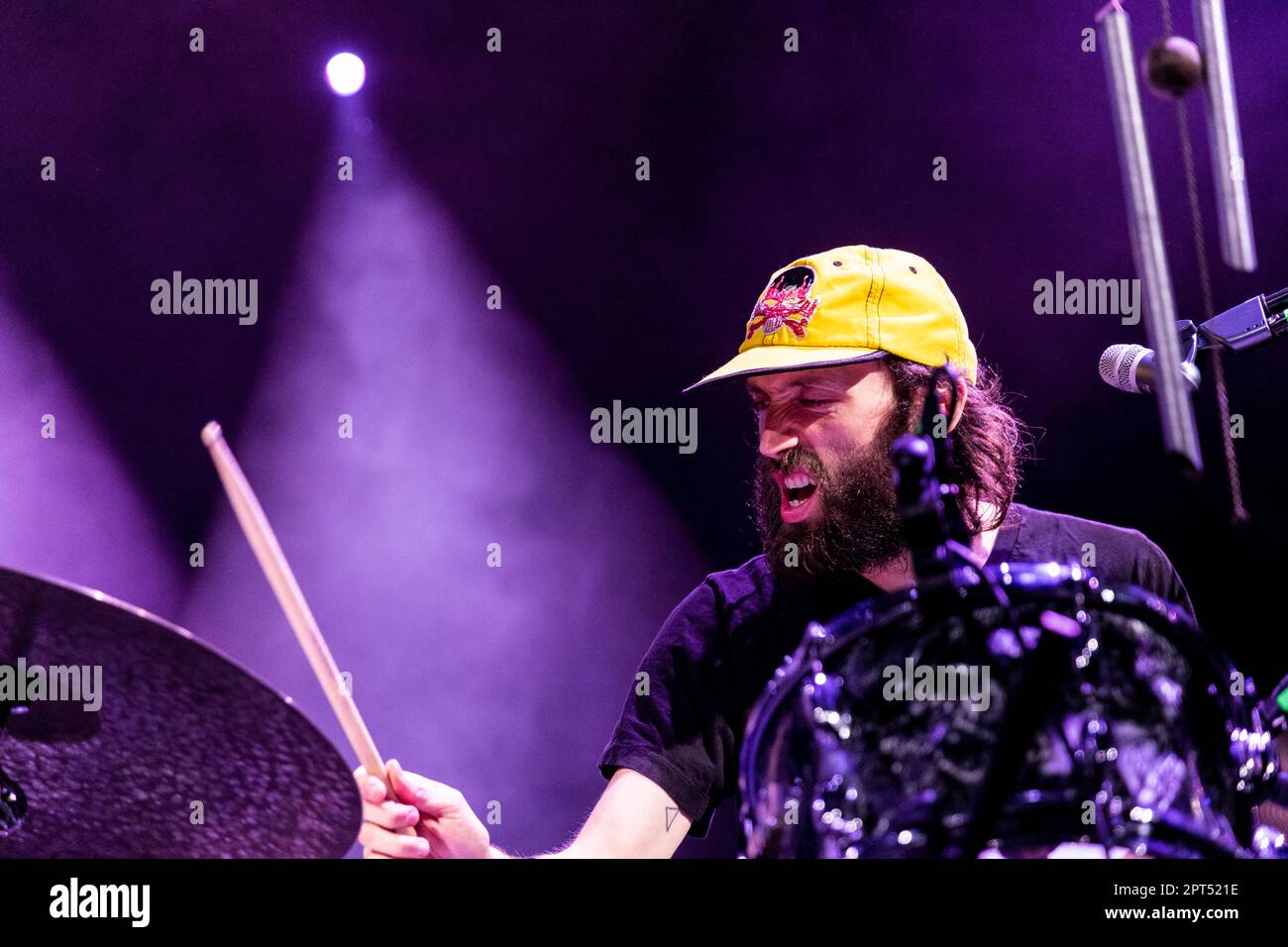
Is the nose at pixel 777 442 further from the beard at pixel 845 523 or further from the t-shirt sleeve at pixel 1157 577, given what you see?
the t-shirt sleeve at pixel 1157 577

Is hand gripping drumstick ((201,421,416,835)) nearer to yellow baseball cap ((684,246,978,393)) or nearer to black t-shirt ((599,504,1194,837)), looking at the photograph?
black t-shirt ((599,504,1194,837))

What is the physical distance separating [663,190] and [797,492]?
2.55 feet

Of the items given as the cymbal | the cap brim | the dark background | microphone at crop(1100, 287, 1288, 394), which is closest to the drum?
the cymbal

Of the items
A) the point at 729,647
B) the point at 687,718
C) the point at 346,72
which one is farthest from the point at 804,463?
the point at 346,72

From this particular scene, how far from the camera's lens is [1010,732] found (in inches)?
39.7

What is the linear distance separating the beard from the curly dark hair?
0.05m

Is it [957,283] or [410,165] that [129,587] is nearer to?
[410,165]

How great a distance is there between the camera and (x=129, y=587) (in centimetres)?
272

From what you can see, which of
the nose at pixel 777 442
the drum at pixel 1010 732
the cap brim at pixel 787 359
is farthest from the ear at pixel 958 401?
the drum at pixel 1010 732

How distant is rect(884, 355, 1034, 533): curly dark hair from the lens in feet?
6.74

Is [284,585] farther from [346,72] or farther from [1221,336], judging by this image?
[346,72]

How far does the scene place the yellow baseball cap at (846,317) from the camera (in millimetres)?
1958
